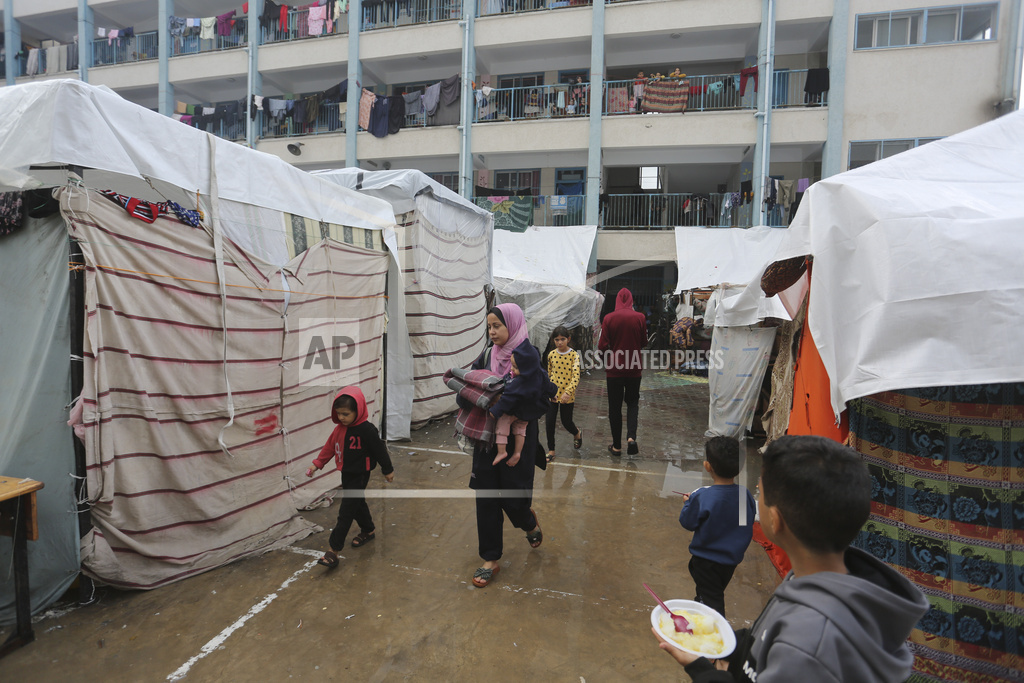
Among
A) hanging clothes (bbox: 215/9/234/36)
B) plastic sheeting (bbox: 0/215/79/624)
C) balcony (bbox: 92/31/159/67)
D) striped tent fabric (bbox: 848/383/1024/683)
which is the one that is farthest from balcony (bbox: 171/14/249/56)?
striped tent fabric (bbox: 848/383/1024/683)

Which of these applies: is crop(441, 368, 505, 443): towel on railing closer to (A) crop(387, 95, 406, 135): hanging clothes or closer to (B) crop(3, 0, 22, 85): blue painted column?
(A) crop(387, 95, 406, 135): hanging clothes

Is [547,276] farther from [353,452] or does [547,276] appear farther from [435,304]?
[353,452]

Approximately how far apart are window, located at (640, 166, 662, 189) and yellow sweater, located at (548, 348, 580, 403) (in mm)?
12871

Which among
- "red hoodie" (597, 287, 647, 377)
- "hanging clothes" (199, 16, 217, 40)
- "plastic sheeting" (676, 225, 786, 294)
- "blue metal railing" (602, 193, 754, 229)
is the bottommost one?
"red hoodie" (597, 287, 647, 377)

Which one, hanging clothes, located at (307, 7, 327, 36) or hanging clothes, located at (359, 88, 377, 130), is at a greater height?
hanging clothes, located at (307, 7, 327, 36)

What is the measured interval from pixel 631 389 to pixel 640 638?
3276mm

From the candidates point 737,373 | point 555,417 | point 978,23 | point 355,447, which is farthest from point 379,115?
point 978,23

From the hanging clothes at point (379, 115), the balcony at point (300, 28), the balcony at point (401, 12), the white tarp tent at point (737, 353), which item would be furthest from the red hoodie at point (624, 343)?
the balcony at point (300, 28)

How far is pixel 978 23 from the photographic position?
1257cm

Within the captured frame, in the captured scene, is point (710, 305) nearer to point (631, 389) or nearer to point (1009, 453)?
point (631, 389)


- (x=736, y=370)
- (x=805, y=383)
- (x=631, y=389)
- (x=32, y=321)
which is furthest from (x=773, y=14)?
(x=32, y=321)

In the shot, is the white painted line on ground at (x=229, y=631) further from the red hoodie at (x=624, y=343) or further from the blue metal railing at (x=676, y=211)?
the blue metal railing at (x=676, y=211)

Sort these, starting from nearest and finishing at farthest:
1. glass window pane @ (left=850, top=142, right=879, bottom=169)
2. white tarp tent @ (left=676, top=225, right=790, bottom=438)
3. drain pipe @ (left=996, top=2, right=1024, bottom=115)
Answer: white tarp tent @ (left=676, top=225, right=790, bottom=438)
drain pipe @ (left=996, top=2, right=1024, bottom=115)
glass window pane @ (left=850, top=142, right=879, bottom=169)

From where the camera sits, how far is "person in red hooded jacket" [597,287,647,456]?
5.63m
